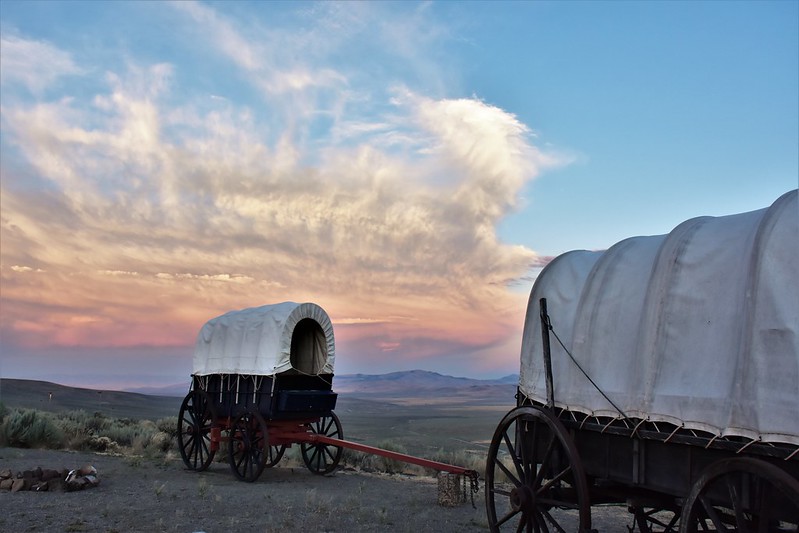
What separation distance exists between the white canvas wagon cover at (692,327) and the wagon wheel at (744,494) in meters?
0.22

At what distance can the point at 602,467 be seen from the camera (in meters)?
5.39

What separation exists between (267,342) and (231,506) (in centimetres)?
342

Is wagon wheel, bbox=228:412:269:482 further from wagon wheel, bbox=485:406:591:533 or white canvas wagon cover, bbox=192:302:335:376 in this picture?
wagon wheel, bbox=485:406:591:533

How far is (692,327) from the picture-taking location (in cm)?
457

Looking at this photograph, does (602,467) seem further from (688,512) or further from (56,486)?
(56,486)

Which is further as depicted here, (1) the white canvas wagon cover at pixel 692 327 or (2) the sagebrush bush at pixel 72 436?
(2) the sagebrush bush at pixel 72 436

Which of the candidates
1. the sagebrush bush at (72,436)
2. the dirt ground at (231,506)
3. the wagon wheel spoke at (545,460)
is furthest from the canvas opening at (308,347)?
the wagon wheel spoke at (545,460)

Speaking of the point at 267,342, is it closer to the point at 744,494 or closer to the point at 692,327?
the point at 692,327

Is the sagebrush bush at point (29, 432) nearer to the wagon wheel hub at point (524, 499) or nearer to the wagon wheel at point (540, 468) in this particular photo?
the wagon wheel at point (540, 468)

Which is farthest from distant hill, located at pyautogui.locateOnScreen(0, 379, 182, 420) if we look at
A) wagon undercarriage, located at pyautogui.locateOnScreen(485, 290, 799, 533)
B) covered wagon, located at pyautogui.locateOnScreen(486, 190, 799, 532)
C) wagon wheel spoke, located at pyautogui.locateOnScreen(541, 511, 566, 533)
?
covered wagon, located at pyautogui.locateOnScreen(486, 190, 799, 532)

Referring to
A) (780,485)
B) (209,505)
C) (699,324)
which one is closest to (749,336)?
(699,324)

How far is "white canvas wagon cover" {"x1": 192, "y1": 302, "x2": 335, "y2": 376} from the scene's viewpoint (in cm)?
1170

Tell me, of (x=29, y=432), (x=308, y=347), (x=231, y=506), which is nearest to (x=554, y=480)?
(x=231, y=506)

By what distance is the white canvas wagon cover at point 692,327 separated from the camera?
3.86 m
